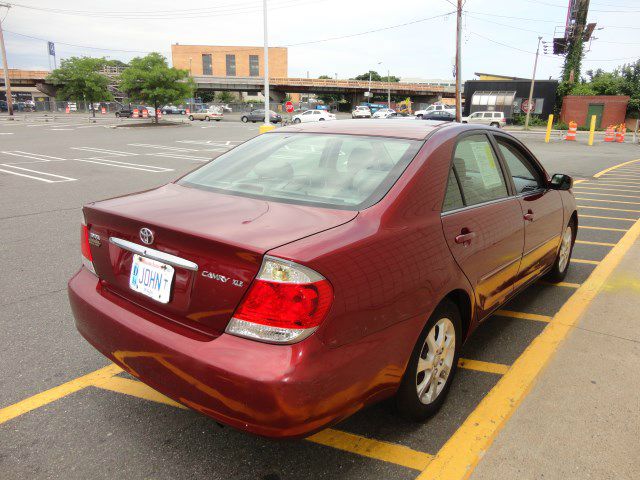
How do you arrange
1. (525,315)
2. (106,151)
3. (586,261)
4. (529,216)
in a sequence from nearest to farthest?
(529,216), (525,315), (586,261), (106,151)

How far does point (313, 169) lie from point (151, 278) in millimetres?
1144

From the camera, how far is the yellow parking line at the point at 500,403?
2260mm

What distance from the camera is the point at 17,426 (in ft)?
8.17

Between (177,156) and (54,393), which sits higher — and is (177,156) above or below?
above

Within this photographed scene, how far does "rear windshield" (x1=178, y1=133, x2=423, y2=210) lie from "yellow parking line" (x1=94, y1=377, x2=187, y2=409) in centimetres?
123

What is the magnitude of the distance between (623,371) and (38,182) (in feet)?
36.8

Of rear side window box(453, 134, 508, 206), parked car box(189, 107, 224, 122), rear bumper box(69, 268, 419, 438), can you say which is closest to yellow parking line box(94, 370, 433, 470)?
rear bumper box(69, 268, 419, 438)

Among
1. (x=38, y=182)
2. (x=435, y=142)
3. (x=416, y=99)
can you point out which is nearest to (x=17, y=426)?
(x=435, y=142)

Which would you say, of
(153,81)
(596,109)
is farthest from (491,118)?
(153,81)

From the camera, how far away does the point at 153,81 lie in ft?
119

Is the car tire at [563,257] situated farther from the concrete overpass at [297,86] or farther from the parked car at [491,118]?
the concrete overpass at [297,86]

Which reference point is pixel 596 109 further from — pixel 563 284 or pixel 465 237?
pixel 465 237

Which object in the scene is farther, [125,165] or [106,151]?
[106,151]

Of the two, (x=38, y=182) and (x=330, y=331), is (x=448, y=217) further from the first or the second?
(x=38, y=182)
